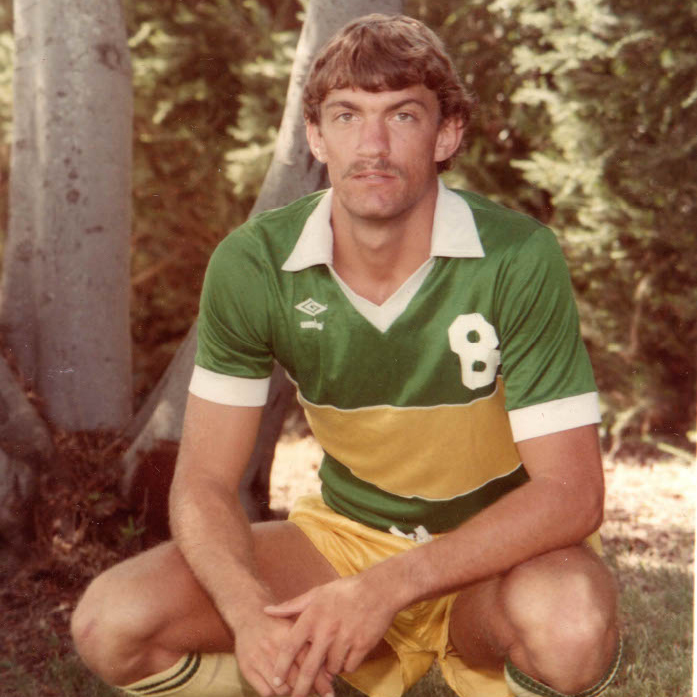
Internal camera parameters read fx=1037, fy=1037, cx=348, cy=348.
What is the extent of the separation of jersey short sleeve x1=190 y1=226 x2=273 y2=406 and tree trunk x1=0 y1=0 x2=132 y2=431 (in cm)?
159

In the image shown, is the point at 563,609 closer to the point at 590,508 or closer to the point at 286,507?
the point at 590,508

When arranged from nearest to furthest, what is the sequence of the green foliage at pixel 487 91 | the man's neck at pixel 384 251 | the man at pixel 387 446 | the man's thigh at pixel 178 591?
1. the man at pixel 387 446
2. the man's thigh at pixel 178 591
3. the man's neck at pixel 384 251
4. the green foliage at pixel 487 91

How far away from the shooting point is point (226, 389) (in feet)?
8.73

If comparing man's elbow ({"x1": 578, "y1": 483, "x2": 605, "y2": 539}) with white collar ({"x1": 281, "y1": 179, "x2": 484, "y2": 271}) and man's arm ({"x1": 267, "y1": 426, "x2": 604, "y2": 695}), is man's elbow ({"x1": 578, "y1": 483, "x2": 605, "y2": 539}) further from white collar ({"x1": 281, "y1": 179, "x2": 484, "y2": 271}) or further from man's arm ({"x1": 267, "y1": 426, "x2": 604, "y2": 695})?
white collar ({"x1": 281, "y1": 179, "x2": 484, "y2": 271})

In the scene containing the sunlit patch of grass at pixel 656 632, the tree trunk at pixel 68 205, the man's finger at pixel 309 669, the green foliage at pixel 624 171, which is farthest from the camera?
the green foliage at pixel 624 171

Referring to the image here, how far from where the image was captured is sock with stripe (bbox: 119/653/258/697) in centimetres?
251

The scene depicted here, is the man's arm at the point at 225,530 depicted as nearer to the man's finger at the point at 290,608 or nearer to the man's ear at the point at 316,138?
the man's finger at the point at 290,608

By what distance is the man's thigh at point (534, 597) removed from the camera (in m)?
2.32

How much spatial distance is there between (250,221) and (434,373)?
0.66 meters

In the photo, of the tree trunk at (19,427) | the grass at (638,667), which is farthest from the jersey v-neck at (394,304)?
the tree trunk at (19,427)

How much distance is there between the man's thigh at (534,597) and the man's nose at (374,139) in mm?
1051

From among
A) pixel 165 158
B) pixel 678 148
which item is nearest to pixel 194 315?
pixel 165 158

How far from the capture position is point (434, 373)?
101 inches

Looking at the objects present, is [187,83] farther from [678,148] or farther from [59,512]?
[59,512]
